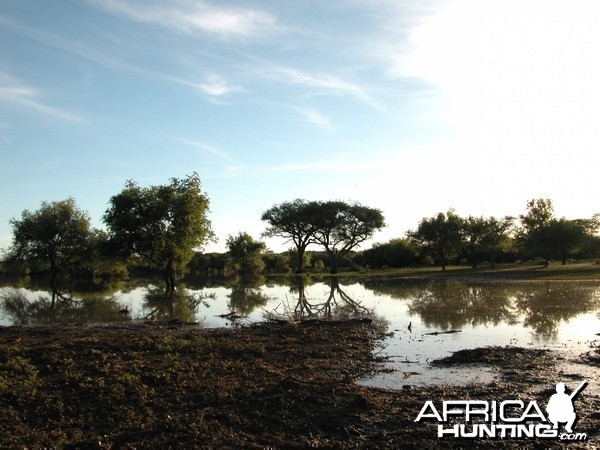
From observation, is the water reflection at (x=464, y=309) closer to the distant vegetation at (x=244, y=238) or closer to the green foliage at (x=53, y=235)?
the distant vegetation at (x=244, y=238)

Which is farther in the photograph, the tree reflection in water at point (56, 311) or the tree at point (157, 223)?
the tree at point (157, 223)

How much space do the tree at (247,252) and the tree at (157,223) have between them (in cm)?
4489

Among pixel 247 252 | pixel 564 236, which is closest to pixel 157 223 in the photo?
pixel 247 252

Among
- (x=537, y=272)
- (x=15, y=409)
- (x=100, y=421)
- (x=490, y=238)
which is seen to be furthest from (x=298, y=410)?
(x=490, y=238)

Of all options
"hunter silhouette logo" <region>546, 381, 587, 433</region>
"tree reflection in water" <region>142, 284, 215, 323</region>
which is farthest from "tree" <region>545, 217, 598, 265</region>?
"hunter silhouette logo" <region>546, 381, 587, 433</region>

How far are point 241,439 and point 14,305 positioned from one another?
3236 centimetres

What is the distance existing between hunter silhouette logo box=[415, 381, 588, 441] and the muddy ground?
198mm

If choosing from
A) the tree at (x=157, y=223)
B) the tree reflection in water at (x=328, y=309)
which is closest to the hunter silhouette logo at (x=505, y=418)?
the tree reflection in water at (x=328, y=309)

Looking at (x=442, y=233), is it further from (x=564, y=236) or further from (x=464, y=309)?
(x=464, y=309)

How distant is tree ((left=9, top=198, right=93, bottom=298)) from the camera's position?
64.8m

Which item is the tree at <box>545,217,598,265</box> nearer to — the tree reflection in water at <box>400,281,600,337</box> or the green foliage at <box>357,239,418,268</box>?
the green foliage at <box>357,239,418,268</box>

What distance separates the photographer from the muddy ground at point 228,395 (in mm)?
7406

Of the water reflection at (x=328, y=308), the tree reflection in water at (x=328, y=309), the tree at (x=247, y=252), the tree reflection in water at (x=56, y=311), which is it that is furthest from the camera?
the tree at (x=247, y=252)

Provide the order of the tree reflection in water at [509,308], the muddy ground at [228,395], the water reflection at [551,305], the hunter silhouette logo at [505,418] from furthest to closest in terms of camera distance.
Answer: the tree reflection in water at [509,308] → the water reflection at [551,305] → the hunter silhouette logo at [505,418] → the muddy ground at [228,395]
